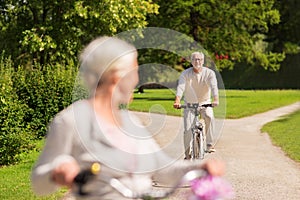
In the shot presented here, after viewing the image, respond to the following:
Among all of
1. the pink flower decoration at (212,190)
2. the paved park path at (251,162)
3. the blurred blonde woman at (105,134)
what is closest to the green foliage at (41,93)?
the paved park path at (251,162)

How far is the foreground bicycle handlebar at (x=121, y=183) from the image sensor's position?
8.05 ft

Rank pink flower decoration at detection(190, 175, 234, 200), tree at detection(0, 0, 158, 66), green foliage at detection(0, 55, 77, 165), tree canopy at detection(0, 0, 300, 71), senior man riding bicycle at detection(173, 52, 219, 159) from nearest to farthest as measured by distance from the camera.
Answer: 1. pink flower decoration at detection(190, 175, 234, 200)
2. senior man riding bicycle at detection(173, 52, 219, 159)
3. green foliage at detection(0, 55, 77, 165)
4. tree at detection(0, 0, 158, 66)
5. tree canopy at detection(0, 0, 300, 71)

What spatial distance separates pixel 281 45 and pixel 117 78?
60.4 metres

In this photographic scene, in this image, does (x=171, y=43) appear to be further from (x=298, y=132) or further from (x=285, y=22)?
(x=285, y=22)

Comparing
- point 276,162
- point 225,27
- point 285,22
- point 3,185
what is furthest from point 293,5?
point 3,185

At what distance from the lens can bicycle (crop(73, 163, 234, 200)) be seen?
7.52 feet

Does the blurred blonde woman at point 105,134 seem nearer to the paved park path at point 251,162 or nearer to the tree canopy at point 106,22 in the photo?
the paved park path at point 251,162

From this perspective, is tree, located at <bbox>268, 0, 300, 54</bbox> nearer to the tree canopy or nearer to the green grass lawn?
the tree canopy

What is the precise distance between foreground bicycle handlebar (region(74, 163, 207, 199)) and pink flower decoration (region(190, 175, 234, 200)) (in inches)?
4.3

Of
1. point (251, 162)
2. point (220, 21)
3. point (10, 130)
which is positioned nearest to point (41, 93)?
point (10, 130)

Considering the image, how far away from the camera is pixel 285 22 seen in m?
60.6

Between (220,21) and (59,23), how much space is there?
15247mm

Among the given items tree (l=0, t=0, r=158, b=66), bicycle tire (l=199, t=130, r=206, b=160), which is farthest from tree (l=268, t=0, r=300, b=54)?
bicycle tire (l=199, t=130, r=206, b=160)

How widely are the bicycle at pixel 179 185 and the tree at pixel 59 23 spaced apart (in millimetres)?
21815
